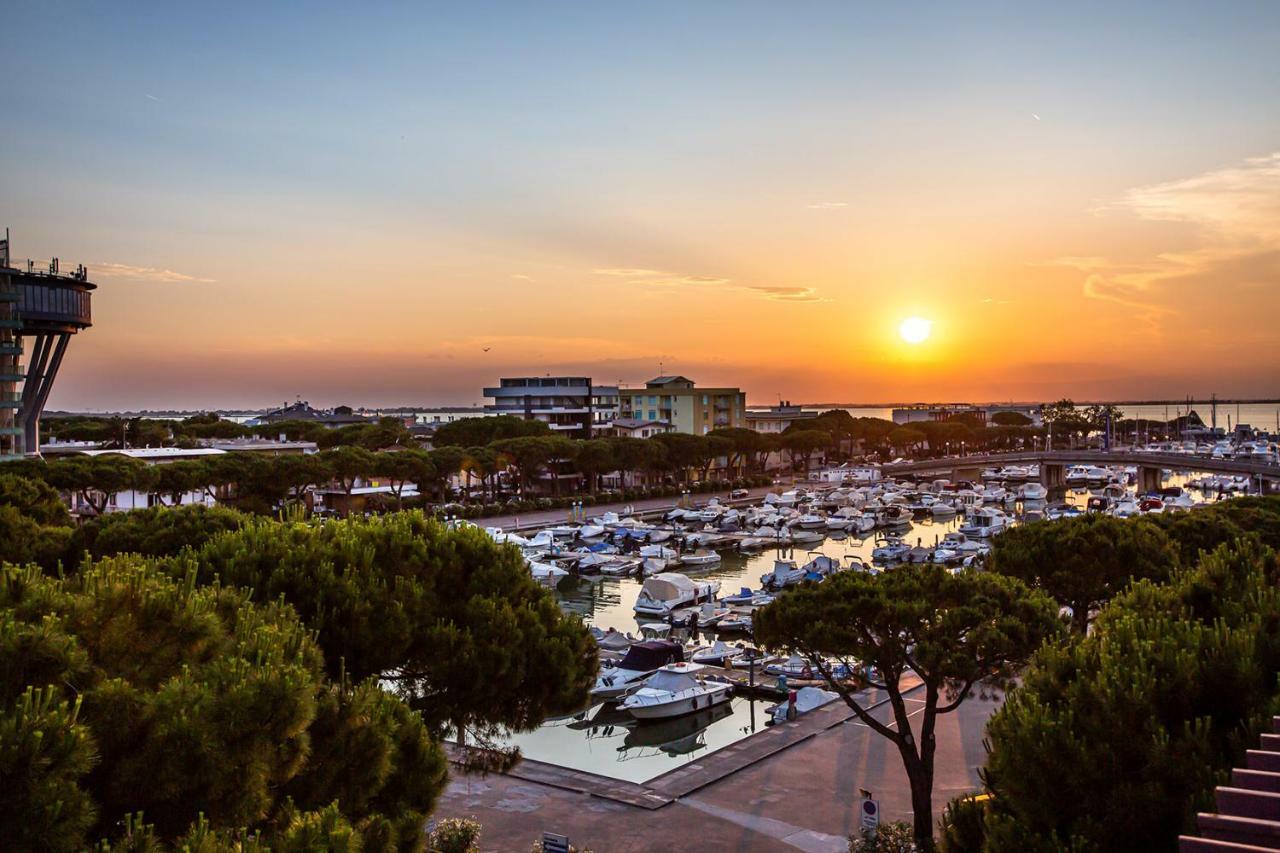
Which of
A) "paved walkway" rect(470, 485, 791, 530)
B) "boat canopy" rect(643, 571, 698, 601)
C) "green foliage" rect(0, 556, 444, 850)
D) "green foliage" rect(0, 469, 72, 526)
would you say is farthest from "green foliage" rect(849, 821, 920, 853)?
"paved walkway" rect(470, 485, 791, 530)

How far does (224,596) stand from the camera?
9.60 metres

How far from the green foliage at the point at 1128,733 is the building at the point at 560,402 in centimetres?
8632

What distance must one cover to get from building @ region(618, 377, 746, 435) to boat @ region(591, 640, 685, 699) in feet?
243

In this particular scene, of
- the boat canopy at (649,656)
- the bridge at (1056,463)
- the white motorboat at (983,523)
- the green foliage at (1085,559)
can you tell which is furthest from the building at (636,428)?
the green foliage at (1085,559)

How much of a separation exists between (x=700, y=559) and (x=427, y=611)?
117 ft

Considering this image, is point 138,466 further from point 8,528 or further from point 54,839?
point 54,839

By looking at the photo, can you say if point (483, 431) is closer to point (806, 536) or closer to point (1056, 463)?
point (806, 536)

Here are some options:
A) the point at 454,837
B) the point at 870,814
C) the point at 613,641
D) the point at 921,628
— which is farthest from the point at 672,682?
the point at 921,628

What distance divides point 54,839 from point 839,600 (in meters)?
10.5

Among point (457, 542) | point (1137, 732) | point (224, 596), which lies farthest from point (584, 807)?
point (1137, 732)

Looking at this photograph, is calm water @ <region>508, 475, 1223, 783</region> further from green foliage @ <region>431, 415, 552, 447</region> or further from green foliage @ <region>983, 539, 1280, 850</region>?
green foliage @ <region>431, 415, 552, 447</region>

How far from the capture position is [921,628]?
13656 mm

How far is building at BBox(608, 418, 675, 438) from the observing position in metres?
97.5

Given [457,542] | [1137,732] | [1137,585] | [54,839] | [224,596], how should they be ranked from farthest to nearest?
[457,542]
[1137,585]
[224,596]
[1137,732]
[54,839]
